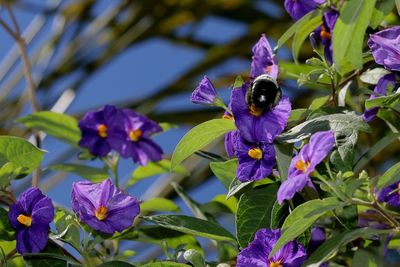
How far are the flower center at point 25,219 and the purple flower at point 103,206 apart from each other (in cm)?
4

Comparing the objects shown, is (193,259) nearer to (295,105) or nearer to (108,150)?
(108,150)

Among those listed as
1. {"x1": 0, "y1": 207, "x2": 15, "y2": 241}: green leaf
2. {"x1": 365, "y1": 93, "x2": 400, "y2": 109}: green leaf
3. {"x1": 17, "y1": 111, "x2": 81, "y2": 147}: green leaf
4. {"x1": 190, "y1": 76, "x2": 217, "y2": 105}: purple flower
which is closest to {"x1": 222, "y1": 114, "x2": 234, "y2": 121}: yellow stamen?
{"x1": 190, "y1": 76, "x2": 217, "y2": 105}: purple flower

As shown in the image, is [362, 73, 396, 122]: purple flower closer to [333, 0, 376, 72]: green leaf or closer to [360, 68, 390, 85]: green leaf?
[360, 68, 390, 85]: green leaf

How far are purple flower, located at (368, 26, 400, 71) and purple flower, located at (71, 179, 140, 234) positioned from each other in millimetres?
→ 248

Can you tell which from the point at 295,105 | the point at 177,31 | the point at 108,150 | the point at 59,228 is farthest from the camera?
the point at 177,31

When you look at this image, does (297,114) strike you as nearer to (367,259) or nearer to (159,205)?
(367,259)

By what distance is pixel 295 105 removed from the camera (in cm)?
223

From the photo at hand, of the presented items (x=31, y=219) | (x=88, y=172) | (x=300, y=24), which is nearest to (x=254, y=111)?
(x=300, y=24)

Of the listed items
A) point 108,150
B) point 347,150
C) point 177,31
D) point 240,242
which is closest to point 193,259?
point 240,242

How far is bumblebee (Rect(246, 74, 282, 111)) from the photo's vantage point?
2.22 ft

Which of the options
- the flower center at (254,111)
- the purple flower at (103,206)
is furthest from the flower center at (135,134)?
the flower center at (254,111)

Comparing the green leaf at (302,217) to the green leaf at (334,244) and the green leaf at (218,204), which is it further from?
the green leaf at (218,204)

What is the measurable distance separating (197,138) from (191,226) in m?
0.08

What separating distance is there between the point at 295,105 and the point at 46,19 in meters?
1.00
